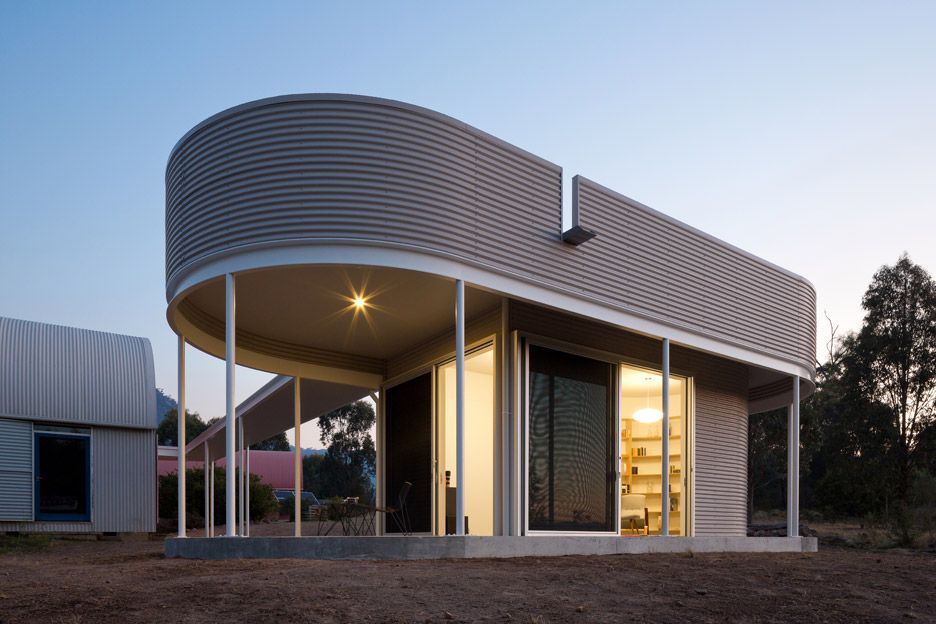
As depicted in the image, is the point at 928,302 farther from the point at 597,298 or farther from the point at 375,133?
the point at 375,133

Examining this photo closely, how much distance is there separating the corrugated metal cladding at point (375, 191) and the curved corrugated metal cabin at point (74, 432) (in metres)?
9.16

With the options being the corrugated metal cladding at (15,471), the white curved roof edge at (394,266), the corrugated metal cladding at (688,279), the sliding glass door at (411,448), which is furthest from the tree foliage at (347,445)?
the white curved roof edge at (394,266)

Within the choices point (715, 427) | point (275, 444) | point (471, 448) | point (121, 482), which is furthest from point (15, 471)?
point (275, 444)

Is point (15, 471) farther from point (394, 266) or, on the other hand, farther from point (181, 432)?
point (394, 266)

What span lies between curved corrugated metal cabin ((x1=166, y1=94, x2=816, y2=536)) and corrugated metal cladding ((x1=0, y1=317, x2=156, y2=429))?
24.0 ft

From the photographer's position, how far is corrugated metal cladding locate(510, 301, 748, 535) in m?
11.6

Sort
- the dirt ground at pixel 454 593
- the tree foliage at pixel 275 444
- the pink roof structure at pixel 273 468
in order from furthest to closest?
the tree foliage at pixel 275 444
the pink roof structure at pixel 273 468
the dirt ground at pixel 454 593

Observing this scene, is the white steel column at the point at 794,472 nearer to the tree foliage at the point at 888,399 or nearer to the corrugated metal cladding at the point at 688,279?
the corrugated metal cladding at the point at 688,279

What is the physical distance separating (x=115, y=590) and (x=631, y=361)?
7.41 meters

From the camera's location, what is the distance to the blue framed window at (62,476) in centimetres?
1630

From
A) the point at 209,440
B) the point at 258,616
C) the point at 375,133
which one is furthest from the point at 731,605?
the point at 209,440

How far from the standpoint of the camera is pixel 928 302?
81.3ft

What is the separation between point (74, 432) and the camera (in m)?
16.9

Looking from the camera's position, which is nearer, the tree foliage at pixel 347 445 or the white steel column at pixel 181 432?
the white steel column at pixel 181 432
